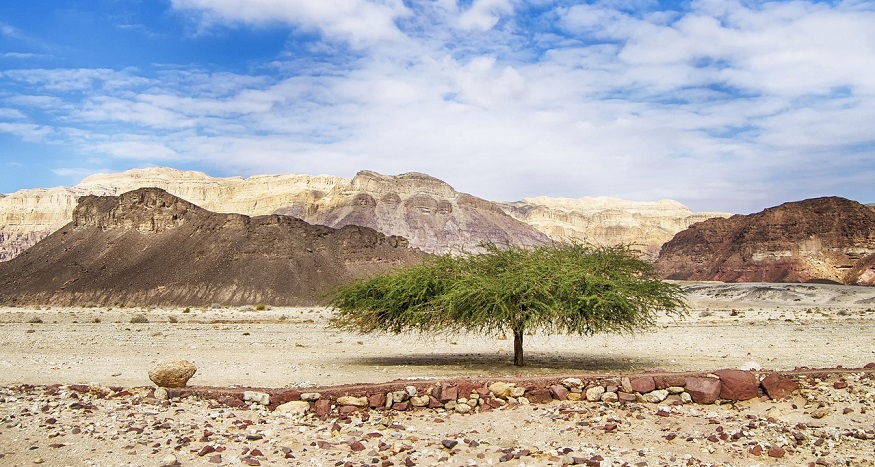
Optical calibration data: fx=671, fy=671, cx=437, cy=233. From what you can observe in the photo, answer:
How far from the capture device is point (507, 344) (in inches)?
1355

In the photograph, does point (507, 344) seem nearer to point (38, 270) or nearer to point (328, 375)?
point (328, 375)

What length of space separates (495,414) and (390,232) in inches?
6001

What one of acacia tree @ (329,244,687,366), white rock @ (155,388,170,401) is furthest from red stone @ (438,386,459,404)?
acacia tree @ (329,244,687,366)

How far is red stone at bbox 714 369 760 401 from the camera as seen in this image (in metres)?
13.3

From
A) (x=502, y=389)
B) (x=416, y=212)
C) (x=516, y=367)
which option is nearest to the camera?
(x=502, y=389)

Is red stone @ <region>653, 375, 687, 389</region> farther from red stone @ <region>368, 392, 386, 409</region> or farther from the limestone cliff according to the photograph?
the limestone cliff

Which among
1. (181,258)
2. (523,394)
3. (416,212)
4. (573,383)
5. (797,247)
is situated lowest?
(523,394)

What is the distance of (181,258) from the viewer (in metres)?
92.2

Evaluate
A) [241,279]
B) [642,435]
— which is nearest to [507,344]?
[642,435]

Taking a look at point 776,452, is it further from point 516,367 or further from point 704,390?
point 516,367

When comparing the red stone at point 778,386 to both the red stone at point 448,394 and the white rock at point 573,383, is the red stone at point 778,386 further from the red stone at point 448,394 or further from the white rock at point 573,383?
the red stone at point 448,394

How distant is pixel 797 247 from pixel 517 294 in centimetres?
12528

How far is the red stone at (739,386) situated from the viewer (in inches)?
524

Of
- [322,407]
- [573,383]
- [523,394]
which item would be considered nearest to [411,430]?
[322,407]
